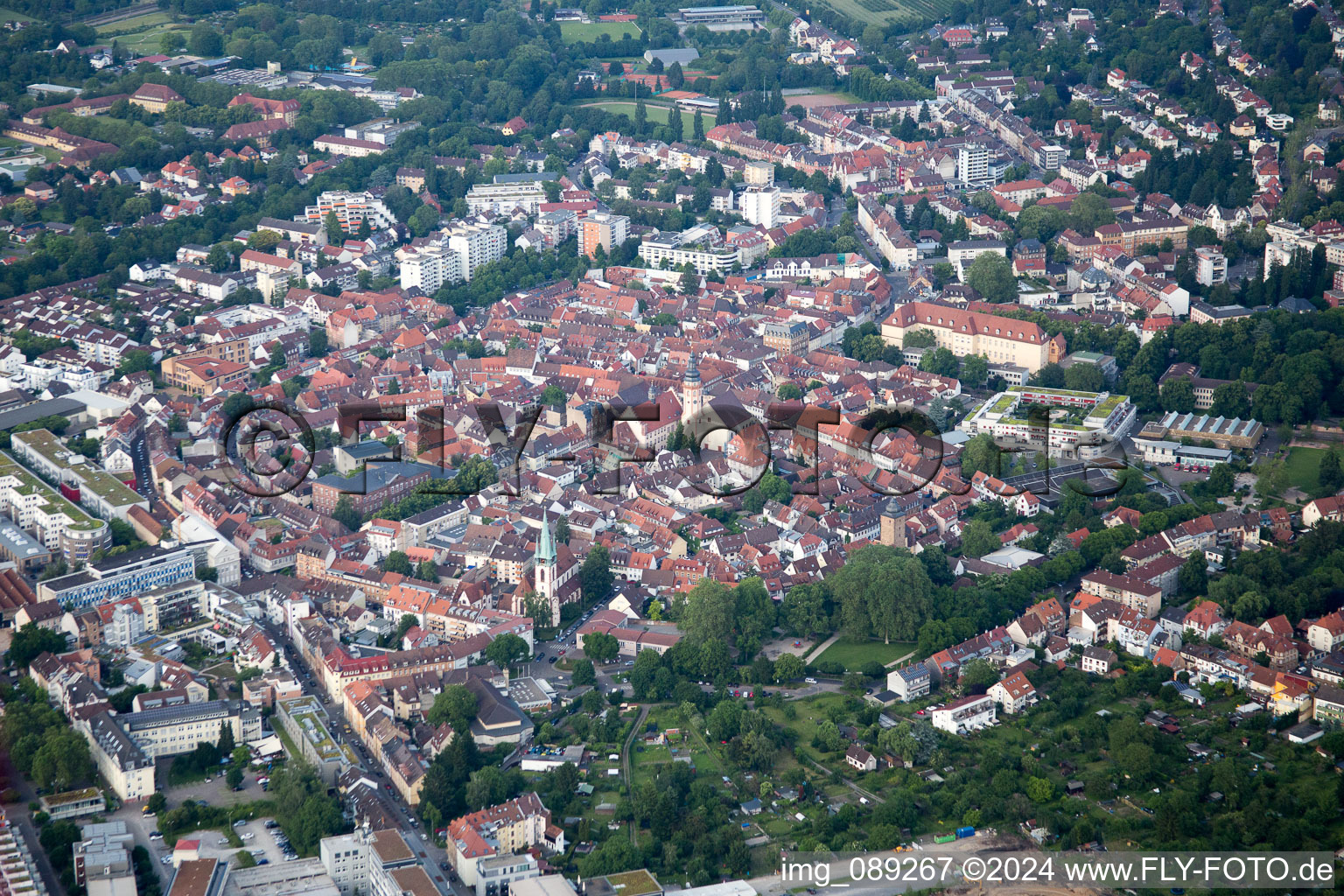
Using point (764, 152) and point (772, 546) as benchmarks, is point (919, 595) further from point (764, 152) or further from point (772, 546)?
point (764, 152)

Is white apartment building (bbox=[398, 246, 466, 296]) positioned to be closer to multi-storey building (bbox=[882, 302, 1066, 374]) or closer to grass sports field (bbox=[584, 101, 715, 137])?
multi-storey building (bbox=[882, 302, 1066, 374])

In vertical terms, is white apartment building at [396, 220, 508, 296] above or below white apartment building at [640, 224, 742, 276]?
above

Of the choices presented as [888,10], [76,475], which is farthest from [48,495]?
[888,10]

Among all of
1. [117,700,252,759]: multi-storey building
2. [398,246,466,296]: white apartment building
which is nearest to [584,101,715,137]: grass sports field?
[398,246,466,296]: white apartment building

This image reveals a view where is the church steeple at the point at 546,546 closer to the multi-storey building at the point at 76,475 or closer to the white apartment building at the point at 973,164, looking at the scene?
the multi-storey building at the point at 76,475

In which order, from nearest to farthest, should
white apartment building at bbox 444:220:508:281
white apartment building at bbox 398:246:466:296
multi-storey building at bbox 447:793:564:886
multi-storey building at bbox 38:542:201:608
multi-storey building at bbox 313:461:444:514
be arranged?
multi-storey building at bbox 447:793:564:886 < multi-storey building at bbox 38:542:201:608 < multi-storey building at bbox 313:461:444:514 < white apartment building at bbox 398:246:466:296 < white apartment building at bbox 444:220:508:281

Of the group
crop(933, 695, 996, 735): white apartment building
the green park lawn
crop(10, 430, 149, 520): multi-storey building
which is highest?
crop(10, 430, 149, 520): multi-storey building

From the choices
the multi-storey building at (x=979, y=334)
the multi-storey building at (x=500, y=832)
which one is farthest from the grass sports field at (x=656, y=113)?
the multi-storey building at (x=500, y=832)
